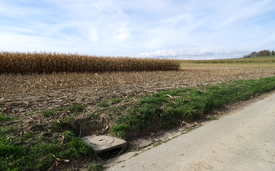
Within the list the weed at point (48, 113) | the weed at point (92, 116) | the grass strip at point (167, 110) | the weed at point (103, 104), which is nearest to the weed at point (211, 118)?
the grass strip at point (167, 110)

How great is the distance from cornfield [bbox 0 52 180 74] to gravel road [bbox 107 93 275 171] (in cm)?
1306

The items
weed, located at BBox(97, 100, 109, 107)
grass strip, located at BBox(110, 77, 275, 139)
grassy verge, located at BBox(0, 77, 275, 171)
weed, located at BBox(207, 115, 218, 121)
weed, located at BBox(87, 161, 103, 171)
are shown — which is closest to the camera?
grassy verge, located at BBox(0, 77, 275, 171)

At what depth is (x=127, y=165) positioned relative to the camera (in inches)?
138

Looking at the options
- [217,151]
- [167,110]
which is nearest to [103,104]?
[167,110]

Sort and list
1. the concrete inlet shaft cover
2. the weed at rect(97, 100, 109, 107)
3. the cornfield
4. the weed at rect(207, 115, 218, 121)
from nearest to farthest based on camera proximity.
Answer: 1. the concrete inlet shaft cover
2. the weed at rect(97, 100, 109, 107)
3. the weed at rect(207, 115, 218, 121)
4. the cornfield

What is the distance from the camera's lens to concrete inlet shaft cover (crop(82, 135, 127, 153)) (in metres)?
4.01

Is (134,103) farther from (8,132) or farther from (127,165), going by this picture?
(8,132)

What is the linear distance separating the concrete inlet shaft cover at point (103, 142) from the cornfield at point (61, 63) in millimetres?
11806

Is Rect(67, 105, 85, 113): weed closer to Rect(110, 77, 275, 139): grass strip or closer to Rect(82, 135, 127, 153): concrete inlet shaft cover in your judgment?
Rect(82, 135, 127, 153): concrete inlet shaft cover

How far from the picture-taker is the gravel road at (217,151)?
335 cm

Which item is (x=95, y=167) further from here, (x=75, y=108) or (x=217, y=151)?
(x=217, y=151)

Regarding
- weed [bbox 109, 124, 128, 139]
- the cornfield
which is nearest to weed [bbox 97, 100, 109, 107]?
weed [bbox 109, 124, 128, 139]

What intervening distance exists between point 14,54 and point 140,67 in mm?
12356

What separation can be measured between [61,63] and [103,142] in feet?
43.3
